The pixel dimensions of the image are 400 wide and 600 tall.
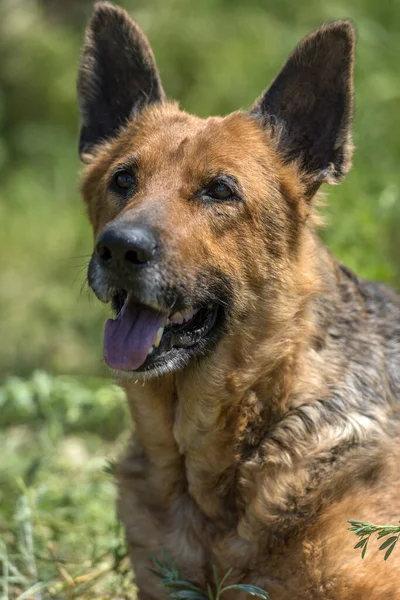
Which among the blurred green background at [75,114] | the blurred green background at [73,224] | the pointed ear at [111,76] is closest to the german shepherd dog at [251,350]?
the pointed ear at [111,76]

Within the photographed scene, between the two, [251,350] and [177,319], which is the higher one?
[177,319]

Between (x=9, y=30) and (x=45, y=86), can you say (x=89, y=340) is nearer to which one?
(x=45, y=86)

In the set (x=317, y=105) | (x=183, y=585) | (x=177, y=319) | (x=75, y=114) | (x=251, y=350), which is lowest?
(x=75, y=114)

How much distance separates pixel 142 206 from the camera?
446 cm

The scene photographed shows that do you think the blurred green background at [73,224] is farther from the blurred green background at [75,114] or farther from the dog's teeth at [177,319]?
the dog's teeth at [177,319]

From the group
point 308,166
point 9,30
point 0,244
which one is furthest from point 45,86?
point 308,166

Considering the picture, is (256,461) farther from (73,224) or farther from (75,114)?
(75,114)

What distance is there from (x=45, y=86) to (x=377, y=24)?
162 inches

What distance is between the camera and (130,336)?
14.8 ft

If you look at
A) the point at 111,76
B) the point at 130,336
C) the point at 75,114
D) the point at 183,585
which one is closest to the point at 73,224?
the point at 75,114

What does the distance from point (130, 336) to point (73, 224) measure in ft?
21.0

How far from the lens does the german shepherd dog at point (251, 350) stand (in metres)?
4.41

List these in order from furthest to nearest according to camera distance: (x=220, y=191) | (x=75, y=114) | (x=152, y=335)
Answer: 1. (x=75, y=114)
2. (x=220, y=191)
3. (x=152, y=335)

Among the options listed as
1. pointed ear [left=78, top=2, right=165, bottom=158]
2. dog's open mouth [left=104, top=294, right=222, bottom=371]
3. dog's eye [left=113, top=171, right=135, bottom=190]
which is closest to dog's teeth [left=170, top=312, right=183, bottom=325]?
dog's open mouth [left=104, top=294, right=222, bottom=371]
